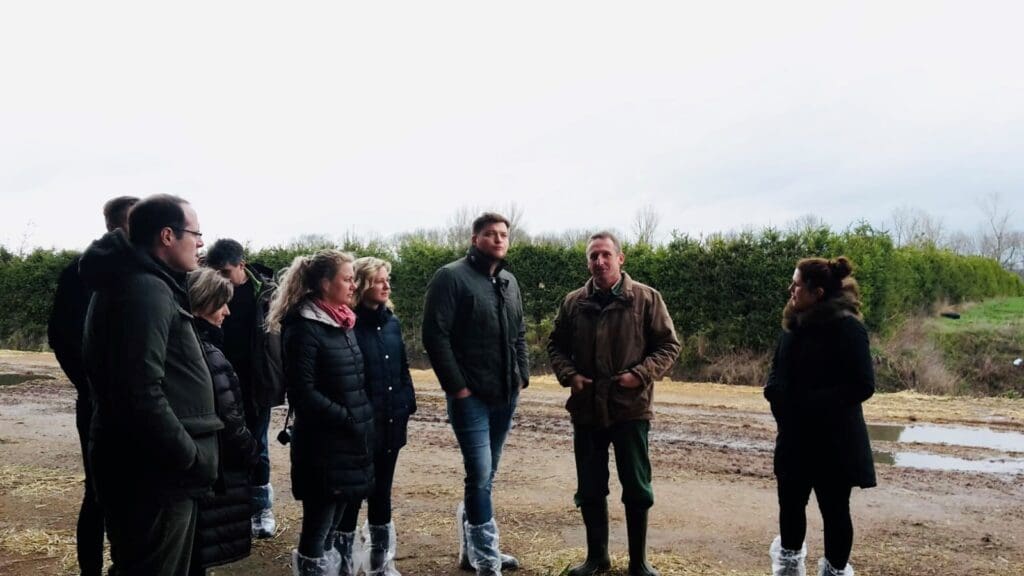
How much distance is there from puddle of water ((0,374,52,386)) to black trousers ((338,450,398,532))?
13442 millimetres

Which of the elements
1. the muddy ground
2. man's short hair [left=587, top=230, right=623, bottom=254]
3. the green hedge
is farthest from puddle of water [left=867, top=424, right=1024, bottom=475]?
the green hedge

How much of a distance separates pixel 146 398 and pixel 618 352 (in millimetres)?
2761

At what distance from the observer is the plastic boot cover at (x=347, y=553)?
475 centimetres

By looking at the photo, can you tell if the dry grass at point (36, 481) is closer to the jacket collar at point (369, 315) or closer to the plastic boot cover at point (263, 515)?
the plastic boot cover at point (263, 515)

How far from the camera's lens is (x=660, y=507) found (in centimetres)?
661

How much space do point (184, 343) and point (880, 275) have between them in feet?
52.7

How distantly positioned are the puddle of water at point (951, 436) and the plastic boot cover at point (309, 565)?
23.8 feet

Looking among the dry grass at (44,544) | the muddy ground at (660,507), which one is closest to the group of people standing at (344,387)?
the muddy ground at (660,507)

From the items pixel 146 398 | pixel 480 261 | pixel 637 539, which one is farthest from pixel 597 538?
pixel 146 398

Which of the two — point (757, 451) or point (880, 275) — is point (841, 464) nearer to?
point (757, 451)

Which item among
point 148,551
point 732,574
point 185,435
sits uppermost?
point 185,435

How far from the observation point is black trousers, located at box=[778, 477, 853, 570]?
4312 millimetres

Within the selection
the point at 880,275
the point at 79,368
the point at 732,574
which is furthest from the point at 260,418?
the point at 880,275

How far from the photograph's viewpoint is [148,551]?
124 inches
